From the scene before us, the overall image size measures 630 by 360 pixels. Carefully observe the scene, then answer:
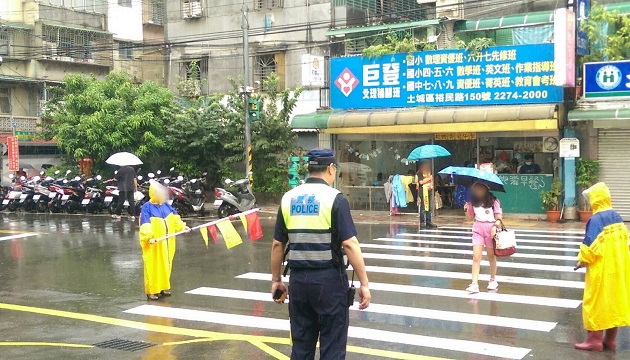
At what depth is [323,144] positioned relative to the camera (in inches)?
962

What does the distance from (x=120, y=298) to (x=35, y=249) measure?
6.47m

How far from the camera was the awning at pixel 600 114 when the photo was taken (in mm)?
18500

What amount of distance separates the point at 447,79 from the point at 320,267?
17412 millimetres

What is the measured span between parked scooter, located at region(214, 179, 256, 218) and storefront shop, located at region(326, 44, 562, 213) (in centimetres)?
336

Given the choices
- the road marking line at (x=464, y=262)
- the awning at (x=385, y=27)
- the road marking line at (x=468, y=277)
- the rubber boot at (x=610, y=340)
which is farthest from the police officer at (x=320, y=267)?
the awning at (x=385, y=27)

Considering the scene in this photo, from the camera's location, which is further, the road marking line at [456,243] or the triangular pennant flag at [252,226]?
Result: the road marking line at [456,243]

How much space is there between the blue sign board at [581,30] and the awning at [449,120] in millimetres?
1673

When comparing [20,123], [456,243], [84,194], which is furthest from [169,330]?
[20,123]

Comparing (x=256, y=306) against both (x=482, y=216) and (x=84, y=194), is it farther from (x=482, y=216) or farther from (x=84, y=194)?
(x=84, y=194)

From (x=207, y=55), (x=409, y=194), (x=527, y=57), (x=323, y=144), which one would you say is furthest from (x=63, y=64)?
(x=527, y=57)

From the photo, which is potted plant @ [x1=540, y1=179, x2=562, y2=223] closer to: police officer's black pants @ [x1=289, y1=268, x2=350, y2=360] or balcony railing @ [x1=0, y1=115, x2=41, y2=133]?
police officer's black pants @ [x1=289, y1=268, x2=350, y2=360]

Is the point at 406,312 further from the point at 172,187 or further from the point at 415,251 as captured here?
the point at 172,187

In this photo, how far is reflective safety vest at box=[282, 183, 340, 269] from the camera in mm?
5297

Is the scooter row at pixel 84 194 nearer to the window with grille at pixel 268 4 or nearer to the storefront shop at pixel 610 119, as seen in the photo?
the window with grille at pixel 268 4
